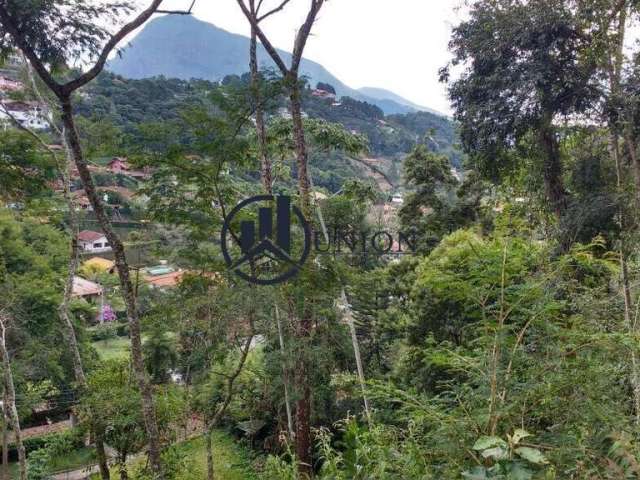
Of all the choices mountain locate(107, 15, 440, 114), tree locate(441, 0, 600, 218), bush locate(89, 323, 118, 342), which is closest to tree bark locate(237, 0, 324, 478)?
tree locate(441, 0, 600, 218)

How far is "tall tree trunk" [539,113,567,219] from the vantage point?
5425mm

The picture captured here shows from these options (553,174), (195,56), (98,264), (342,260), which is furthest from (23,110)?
(195,56)

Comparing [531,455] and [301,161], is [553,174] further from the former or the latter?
[531,455]

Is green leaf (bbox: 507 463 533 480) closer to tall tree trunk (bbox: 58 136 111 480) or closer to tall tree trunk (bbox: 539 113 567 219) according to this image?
tall tree trunk (bbox: 539 113 567 219)

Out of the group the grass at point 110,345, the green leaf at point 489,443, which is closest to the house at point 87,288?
the grass at point 110,345

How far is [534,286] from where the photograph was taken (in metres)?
1.57

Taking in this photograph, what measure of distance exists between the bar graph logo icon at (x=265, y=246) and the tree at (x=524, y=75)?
2494 millimetres

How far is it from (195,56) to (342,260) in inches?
3701

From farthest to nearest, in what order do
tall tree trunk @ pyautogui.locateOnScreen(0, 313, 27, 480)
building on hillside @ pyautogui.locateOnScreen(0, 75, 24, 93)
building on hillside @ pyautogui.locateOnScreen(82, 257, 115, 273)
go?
building on hillside @ pyautogui.locateOnScreen(82, 257, 115, 273)
building on hillside @ pyautogui.locateOnScreen(0, 75, 24, 93)
tall tree trunk @ pyautogui.locateOnScreen(0, 313, 27, 480)

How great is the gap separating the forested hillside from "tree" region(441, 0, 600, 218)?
0.02 meters

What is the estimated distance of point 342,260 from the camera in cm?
482

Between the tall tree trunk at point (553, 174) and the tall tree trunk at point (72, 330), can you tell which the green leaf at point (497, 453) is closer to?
the tall tree trunk at point (553, 174)

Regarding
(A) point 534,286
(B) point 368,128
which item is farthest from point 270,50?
(B) point 368,128

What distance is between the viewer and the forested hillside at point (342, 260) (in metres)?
1.58
